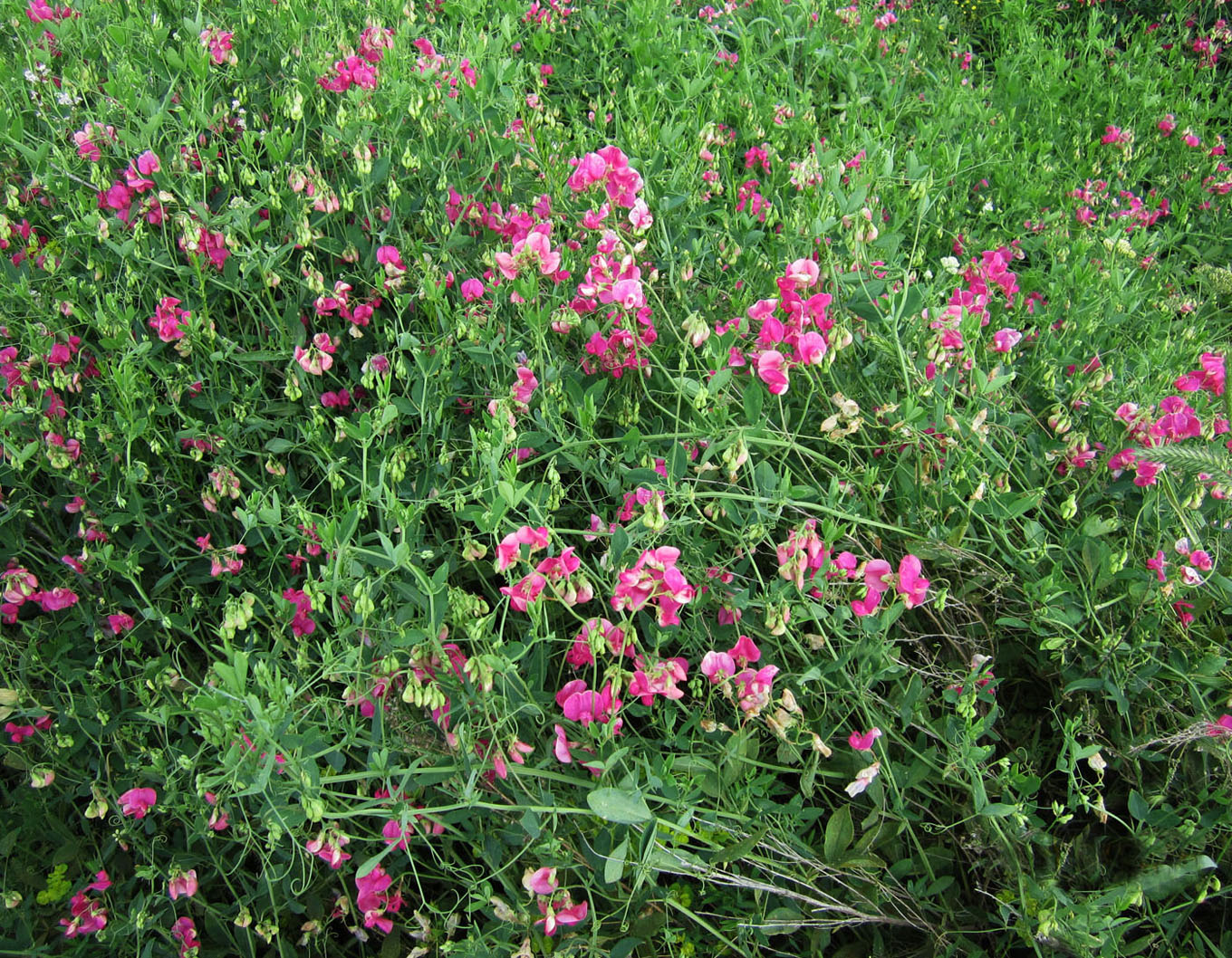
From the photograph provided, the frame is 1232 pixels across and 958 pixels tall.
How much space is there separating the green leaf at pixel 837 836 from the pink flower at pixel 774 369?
783 mm

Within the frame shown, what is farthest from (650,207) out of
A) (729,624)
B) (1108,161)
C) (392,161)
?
(1108,161)

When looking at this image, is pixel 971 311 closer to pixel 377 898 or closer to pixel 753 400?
pixel 753 400

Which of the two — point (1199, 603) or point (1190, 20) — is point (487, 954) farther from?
point (1190, 20)

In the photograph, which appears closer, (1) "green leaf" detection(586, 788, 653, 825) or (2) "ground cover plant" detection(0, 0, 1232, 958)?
(1) "green leaf" detection(586, 788, 653, 825)

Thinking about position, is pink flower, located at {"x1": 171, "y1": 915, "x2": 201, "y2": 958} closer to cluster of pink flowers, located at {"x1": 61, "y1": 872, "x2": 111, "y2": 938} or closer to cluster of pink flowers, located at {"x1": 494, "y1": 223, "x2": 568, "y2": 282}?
cluster of pink flowers, located at {"x1": 61, "y1": 872, "x2": 111, "y2": 938}

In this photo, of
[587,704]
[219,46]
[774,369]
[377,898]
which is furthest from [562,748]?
[219,46]

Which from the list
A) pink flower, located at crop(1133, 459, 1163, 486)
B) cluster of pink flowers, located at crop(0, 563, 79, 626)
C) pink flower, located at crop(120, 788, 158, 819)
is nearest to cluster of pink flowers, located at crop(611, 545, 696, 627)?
pink flower, located at crop(1133, 459, 1163, 486)

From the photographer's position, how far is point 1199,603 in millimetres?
1737

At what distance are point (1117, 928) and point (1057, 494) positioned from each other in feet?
2.86

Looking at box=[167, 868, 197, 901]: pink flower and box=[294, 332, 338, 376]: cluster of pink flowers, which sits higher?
box=[294, 332, 338, 376]: cluster of pink flowers

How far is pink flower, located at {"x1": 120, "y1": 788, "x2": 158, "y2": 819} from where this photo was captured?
1812 mm

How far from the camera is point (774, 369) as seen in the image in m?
1.69

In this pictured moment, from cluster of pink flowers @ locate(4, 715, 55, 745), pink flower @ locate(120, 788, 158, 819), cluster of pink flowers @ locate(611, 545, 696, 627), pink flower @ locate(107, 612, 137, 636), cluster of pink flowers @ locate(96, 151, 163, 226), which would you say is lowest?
cluster of pink flowers @ locate(4, 715, 55, 745)

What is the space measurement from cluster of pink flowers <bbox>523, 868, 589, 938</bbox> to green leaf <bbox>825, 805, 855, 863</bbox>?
1.48 feet
